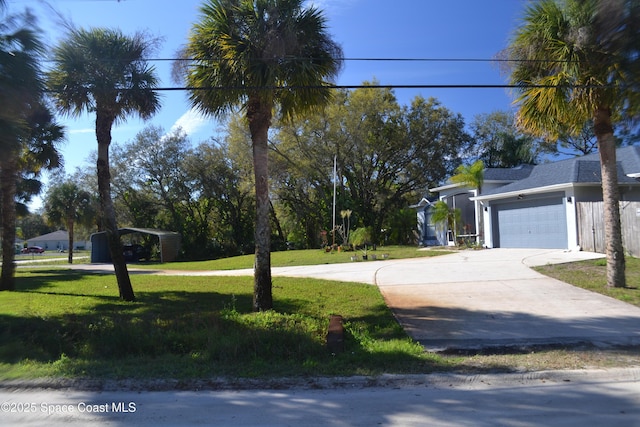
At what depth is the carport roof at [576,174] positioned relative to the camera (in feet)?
62.0

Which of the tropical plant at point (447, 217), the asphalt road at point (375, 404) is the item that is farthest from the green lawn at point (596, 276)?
the tropical plant at point (447, 217)

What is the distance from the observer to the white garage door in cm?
1977

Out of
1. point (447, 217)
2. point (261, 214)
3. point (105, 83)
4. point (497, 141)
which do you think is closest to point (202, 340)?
point (261, 214)

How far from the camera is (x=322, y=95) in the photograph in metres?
10.6

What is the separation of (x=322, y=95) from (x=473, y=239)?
18.5 metres

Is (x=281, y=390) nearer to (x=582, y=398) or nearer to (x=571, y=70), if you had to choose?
(x=582, y=398)

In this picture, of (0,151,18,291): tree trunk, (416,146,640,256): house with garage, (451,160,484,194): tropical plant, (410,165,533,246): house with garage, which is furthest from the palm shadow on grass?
(410,165,533,246): house with garage

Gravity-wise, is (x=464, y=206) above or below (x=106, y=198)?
above

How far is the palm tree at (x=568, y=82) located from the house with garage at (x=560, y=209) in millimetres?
5618

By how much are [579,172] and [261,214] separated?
49.8 ft

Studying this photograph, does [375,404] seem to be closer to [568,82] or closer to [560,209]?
[568,82]

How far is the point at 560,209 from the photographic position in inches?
778

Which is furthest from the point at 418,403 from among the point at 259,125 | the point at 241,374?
the point at 259,125

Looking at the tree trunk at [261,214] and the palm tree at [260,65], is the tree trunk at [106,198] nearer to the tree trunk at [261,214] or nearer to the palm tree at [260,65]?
the palm tree at [260,65]
